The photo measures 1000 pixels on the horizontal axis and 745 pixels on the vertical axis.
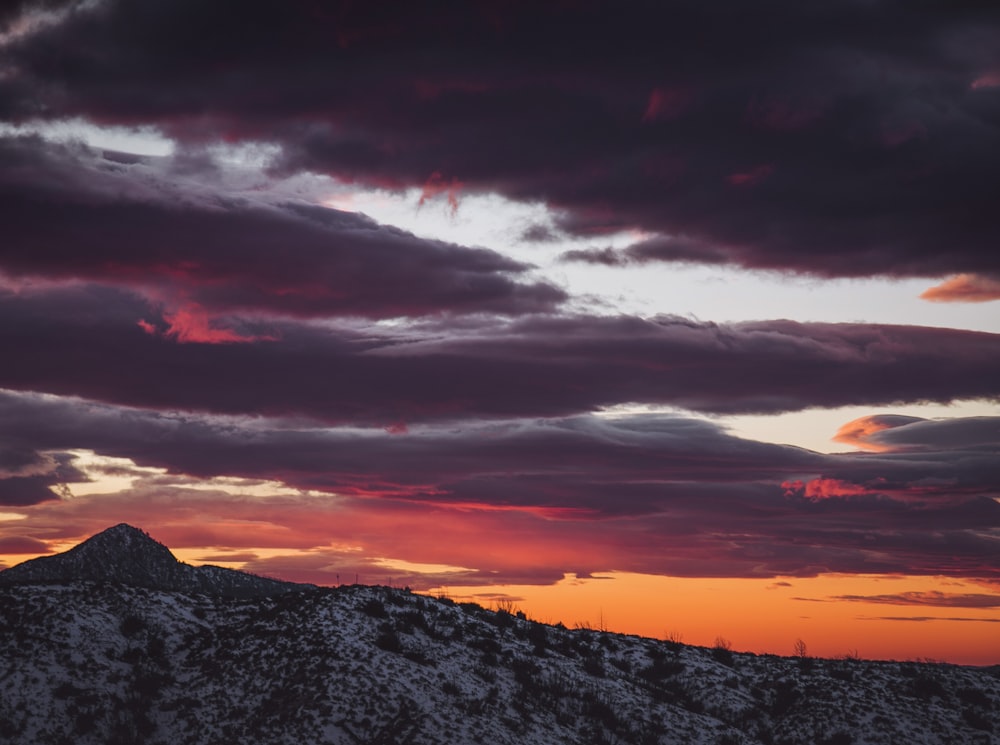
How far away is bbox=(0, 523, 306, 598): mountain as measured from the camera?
71.5m

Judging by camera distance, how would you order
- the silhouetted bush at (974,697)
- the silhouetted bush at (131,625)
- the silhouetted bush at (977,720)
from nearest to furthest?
the silhouetted bush at (131,625), the silhouetted bush at (977,720), the silhouetted bush at (974,697)

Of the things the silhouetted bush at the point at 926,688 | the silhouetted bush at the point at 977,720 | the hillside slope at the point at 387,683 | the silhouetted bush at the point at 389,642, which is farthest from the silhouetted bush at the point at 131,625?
the silhouetted bush at the point at 977,720

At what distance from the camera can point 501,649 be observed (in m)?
39.7

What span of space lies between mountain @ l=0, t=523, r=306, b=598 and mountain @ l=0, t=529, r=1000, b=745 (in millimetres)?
34396

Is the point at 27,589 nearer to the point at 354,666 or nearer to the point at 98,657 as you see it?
the point at 98,657

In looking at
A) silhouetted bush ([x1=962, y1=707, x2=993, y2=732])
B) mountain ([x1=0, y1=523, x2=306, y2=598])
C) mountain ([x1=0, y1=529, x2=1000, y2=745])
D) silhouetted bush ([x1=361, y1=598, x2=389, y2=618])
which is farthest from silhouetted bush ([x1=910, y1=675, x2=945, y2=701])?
mountain ([x1=0, y1=523, x2=306, y2=598])

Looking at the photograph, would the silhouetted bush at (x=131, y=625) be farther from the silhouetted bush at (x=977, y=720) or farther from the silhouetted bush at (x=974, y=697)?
the silhouetted bush at (x=974, y=697)

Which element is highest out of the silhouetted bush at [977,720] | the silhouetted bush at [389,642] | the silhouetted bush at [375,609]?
the silhouetted bush at [375,609]

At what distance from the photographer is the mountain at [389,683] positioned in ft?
102

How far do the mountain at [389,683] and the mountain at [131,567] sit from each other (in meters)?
34.4

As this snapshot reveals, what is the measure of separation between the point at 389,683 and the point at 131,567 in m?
49.1

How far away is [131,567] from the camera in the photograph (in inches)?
2943

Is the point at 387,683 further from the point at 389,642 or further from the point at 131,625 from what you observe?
the point at 131,625

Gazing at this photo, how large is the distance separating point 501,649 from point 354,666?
8065 millimetres
